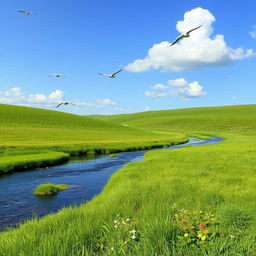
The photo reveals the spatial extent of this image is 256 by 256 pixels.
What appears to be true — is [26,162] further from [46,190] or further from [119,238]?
[119,238]

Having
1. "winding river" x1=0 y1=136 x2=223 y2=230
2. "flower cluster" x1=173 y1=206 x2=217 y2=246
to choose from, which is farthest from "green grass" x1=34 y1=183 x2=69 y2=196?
"flower cluster" x1=173 y1=206 x2=217 y2=246

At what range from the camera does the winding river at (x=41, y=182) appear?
52.6ft

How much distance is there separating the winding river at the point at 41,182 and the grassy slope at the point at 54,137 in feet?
14.9

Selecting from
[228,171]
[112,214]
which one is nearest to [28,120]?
[228,171]

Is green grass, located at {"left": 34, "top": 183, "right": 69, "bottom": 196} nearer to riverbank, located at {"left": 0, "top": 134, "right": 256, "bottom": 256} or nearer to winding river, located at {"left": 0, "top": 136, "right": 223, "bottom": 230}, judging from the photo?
winding river, located at {"left": 0, "top": 136, "right": 223, "bottom": 230}

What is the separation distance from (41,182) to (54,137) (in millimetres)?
41217

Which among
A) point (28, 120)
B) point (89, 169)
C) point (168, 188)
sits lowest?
point (89, 169)

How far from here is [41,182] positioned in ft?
78.9

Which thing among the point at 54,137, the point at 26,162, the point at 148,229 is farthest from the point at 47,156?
the point at 148,229

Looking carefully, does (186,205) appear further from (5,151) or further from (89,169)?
(5,151)

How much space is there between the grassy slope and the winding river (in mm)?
4554

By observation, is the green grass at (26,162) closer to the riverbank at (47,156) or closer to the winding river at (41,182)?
the riverbank at (47,156)

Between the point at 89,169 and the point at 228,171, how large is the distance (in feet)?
57.1

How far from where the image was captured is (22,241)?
21.1 feet
